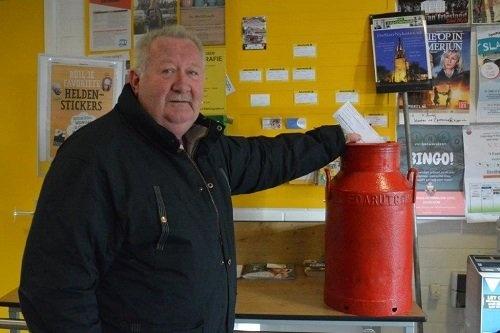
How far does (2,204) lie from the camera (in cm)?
284

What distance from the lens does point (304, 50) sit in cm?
251

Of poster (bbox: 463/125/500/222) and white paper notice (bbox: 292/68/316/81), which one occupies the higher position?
white paper notice (bbox: 292/68/316/81)

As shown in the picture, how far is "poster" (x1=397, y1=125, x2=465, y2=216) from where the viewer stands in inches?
97.1

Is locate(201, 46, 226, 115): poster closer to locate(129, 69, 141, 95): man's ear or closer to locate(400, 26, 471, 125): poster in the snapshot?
locate(400, 26, 471, 125): poster

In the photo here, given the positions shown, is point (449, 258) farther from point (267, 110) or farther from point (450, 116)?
point (267, 110)

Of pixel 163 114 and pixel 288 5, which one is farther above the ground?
pixel 288 5

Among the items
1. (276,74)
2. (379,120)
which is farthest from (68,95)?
(379,120)

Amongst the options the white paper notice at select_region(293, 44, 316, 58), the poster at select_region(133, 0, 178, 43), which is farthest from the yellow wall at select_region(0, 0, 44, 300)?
the white paper notice at select_region(293, 44, 316, 58)

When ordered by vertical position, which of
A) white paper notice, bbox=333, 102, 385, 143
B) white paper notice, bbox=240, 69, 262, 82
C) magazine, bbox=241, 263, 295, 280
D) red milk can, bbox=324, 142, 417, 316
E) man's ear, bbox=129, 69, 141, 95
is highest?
white paper notice, bbox=240, 69, 262, 82

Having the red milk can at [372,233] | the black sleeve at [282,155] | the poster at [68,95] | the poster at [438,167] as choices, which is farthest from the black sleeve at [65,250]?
the poster at [438,167]

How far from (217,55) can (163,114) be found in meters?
1.15

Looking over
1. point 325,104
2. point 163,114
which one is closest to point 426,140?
point 325,104

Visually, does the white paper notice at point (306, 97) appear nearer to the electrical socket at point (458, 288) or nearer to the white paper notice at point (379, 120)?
the white paper notice at point (379, 120)

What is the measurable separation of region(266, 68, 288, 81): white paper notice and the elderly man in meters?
0.96
